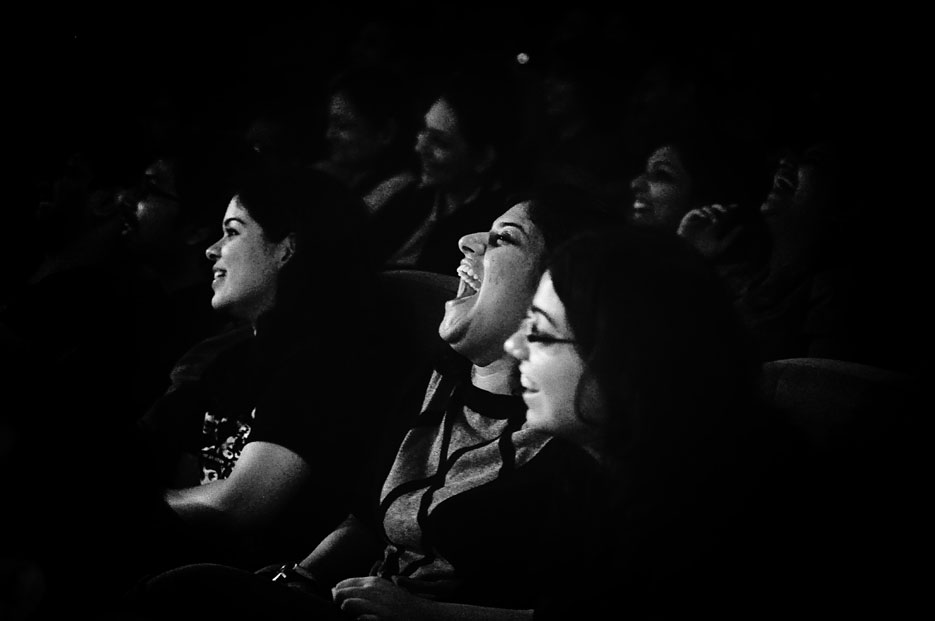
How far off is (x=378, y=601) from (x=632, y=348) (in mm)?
532

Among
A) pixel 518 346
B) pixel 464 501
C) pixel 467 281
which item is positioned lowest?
pixel 464 501

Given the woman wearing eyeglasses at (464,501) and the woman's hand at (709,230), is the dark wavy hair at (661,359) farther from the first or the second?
the woman's hand at (709,230)

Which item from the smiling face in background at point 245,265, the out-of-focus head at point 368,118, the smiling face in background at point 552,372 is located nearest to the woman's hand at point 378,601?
the smiling face in background at point 552,372

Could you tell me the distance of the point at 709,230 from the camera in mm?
1662

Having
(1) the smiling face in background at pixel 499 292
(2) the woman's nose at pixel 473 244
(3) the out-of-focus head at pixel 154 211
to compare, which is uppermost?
(3) the out-of-focus head at pixel 154 211

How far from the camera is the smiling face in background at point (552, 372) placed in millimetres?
1402

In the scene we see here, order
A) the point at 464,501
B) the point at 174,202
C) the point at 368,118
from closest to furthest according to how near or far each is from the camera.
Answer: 1. the point at 464,501
2. the point at 368,118
3. the point at 174,202

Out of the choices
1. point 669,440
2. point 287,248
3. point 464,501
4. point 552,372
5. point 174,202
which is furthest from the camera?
Result: point 174,202

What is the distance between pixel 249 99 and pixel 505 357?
0.98 metres

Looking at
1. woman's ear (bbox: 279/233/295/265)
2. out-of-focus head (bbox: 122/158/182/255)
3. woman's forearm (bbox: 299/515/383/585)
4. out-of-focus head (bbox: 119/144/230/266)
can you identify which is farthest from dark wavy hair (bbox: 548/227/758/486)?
out-of-focus head (bbox: 122/158/182/255)

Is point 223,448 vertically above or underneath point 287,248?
underneath

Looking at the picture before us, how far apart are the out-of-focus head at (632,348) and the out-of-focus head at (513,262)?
0.14m

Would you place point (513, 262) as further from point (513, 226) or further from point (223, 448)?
point (223, 448)

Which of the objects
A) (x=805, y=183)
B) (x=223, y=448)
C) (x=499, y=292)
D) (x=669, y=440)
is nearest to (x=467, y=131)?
(x=499, y=292)
